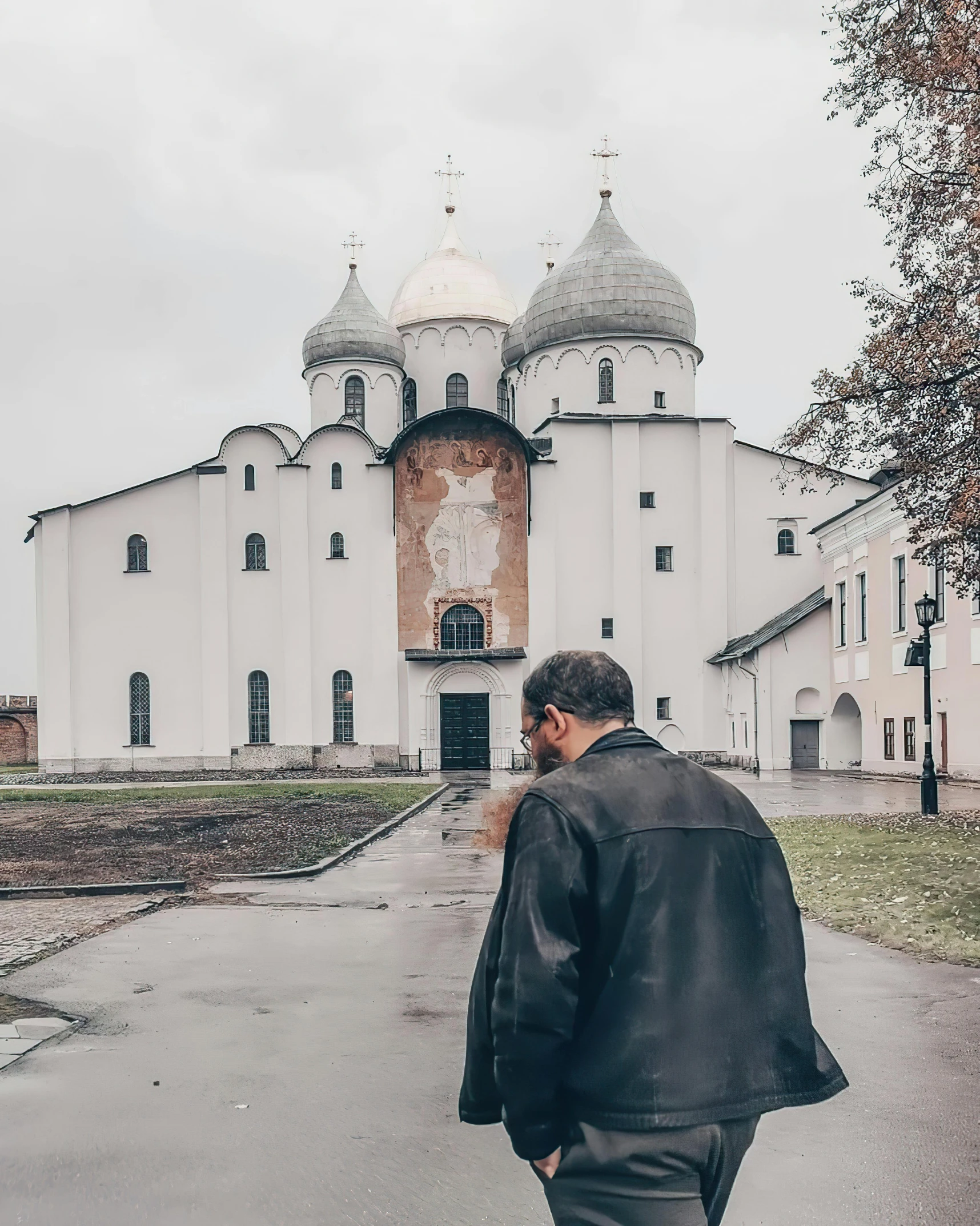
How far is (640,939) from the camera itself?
123 inches

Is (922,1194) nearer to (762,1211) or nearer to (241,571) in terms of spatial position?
(762,1211)

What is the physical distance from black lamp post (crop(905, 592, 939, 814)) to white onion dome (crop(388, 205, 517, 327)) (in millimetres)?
34062

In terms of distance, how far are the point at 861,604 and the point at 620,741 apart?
37535mm

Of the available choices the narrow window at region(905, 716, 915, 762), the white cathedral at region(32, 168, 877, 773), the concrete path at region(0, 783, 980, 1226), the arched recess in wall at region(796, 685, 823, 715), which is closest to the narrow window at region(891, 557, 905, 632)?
the narrow window at region(905, 716, 915, 762)

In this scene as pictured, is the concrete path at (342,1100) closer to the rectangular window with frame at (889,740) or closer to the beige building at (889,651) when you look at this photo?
the beige building at (889,651)

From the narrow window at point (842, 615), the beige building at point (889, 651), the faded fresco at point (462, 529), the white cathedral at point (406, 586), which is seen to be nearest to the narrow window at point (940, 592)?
the beige building at point (889, 651)

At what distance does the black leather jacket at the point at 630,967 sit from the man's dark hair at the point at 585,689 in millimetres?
211

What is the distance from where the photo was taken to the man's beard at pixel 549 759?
3516mm

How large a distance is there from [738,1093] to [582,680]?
3.49 ft

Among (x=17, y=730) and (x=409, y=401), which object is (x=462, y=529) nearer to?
(x=409, y=401)

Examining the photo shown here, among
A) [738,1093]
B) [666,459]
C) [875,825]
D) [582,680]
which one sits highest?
[666,459]

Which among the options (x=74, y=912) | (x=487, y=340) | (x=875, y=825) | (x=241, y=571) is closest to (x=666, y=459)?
(x=487, y=340)

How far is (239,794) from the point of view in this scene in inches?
1228

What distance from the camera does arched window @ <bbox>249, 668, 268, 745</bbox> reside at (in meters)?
45.5
